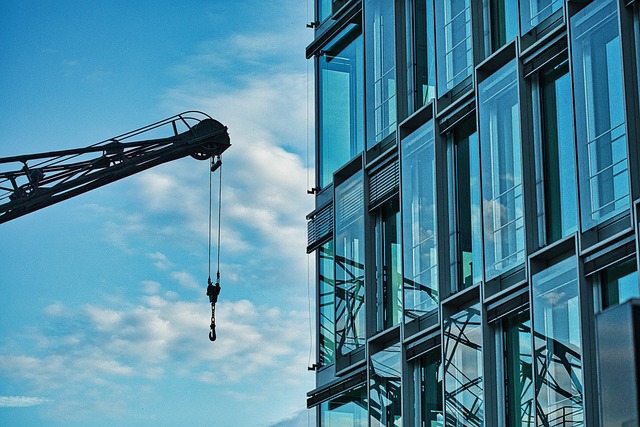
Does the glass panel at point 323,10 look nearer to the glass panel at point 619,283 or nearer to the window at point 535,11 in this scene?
the window at point 535,11

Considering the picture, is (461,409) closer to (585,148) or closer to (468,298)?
(468,298)

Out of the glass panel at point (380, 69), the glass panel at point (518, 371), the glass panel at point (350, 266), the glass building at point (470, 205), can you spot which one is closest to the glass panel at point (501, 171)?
the glass building at point (470, 205)

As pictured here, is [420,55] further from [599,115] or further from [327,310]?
[599,115]

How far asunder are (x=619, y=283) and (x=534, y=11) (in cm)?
655

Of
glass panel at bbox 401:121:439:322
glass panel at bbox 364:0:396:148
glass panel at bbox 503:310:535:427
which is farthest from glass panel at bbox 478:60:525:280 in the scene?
glass panel at bbox 364:0:396:148

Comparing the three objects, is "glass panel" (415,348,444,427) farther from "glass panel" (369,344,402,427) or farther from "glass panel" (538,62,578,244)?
"glass panel" (538,62,578,244)

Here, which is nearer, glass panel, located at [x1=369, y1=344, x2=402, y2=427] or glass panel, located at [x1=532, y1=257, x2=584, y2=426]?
glass panel, located at [x1=532, y1=257, x2=584, y2=426]

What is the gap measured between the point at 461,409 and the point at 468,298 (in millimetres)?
2375

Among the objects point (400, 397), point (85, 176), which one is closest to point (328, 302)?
point (400, 397)

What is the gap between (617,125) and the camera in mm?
19297

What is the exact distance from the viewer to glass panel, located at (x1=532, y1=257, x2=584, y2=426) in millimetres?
19303

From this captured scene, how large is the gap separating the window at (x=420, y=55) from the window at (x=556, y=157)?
5.41m

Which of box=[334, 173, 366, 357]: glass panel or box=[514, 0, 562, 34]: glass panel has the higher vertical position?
box=[514, 0, 562, 34]: glass panel

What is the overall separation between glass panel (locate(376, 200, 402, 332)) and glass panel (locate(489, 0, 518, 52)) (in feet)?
19.0
